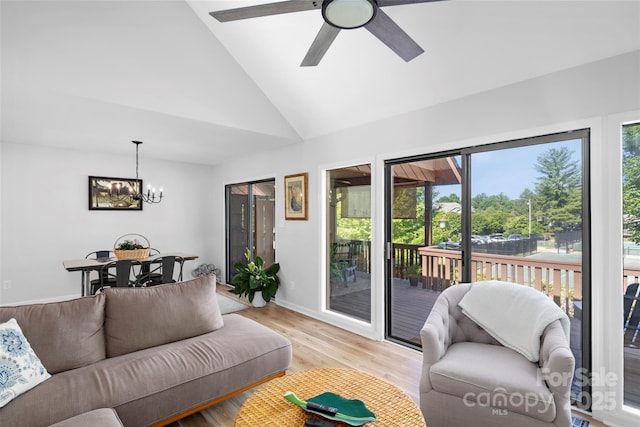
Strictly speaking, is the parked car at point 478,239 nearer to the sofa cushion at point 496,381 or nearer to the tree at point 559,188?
the tree at point 559,188

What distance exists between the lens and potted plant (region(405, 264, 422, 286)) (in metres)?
3.40

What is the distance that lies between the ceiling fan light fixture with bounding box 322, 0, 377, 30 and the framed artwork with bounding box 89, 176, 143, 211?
4.99 meters

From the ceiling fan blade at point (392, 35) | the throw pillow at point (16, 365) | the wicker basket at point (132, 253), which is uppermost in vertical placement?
the ceiling fan blade at point (392, 35)

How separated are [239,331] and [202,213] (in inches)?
177

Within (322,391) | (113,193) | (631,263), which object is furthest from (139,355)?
(113,193)

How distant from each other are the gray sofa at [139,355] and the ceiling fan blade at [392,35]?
7.39 feet

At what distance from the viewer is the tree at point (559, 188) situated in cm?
235

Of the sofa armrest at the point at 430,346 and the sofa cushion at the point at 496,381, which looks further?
the sofa armrest at the point at 430,346

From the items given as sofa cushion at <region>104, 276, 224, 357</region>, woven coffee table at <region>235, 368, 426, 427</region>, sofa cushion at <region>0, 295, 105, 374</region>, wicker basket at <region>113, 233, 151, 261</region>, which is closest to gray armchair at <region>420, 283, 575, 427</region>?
woven coffee table at <region>235, 368, 426, 427</region>

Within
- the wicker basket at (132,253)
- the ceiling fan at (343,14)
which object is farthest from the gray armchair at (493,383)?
the wicker basket at (132,253)

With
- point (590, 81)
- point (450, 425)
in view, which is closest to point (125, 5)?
point (590, 81)

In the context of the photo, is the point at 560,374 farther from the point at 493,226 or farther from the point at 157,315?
the point at 157,315

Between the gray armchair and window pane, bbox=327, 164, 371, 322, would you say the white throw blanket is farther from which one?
window pane, bbox=327, 164, 371, 322

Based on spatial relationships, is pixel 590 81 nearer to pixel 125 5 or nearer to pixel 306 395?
pixel 306 395
